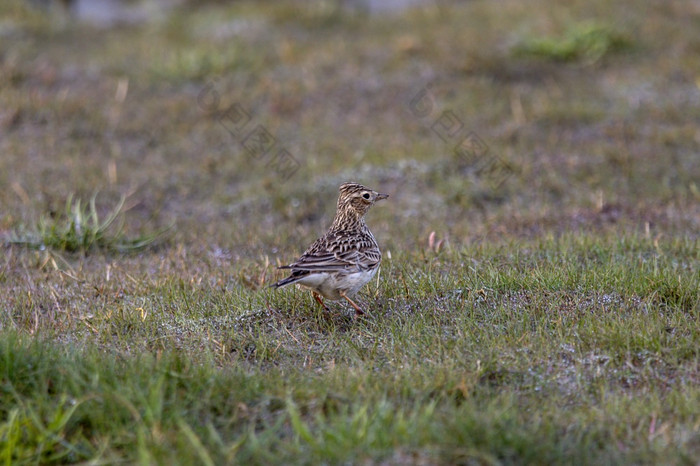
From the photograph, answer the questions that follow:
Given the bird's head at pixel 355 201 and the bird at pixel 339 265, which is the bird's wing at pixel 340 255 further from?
the bird's head at pixel 355 201

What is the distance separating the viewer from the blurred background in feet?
30.0

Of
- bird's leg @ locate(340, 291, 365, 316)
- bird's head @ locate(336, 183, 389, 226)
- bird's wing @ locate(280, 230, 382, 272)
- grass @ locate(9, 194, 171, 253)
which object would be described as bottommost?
bird's leg @ locate(340, 291, 365, 316)

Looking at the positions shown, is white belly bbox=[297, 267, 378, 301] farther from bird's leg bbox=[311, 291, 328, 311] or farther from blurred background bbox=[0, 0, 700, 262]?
blurred background bbox=[0, 0, 700, 262]

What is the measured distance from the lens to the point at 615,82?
12.1m

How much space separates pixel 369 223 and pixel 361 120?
2.78 metres

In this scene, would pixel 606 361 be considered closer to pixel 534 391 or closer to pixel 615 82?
pixel 534 391

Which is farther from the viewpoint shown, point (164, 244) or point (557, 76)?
point (557, 76)

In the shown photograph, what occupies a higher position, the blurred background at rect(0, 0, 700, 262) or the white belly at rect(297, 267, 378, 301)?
the blurred background at rect(0, 0, 700, 262)

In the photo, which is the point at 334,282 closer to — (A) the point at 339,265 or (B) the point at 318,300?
(A) the point at 339,265

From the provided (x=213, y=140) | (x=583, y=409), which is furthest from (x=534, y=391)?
(x=213, y=140)

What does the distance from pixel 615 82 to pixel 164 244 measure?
7.39m

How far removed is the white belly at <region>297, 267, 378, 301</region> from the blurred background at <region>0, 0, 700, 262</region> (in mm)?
1819

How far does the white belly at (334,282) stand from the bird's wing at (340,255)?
4cm

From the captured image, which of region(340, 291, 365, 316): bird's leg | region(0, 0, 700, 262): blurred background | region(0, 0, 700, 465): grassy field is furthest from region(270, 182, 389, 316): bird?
region(0, 0, 700, 262): blurred background
